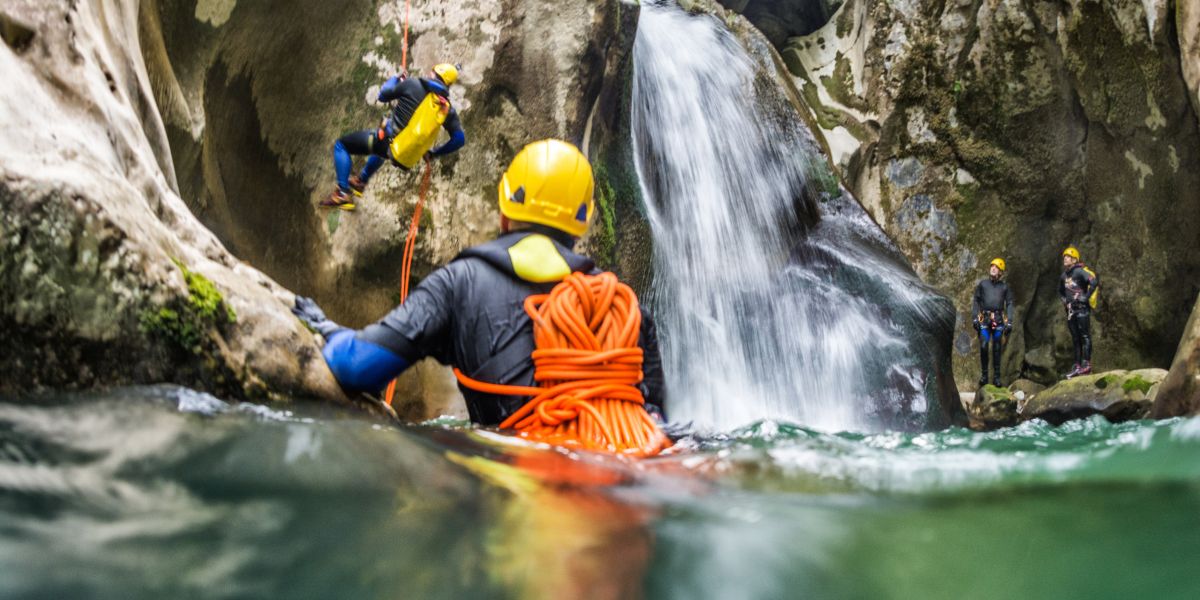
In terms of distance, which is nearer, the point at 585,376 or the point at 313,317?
the point at 585,376

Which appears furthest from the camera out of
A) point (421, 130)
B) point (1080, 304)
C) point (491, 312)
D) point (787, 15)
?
point (787, 15)

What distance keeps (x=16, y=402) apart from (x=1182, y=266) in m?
14.6

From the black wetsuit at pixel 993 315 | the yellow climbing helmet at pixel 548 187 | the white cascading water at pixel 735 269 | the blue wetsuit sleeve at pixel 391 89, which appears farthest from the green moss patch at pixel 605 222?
the black wetsuit at pixel 993 315

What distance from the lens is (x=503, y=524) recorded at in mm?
1572

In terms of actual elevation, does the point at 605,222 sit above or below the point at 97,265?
above

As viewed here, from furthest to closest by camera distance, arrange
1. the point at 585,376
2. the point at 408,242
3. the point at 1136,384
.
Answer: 1. the point at 1136,384
2. the point at 408,242
3. the point at 585,376

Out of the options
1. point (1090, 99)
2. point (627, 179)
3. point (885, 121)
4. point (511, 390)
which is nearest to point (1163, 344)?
point (1090, 99)

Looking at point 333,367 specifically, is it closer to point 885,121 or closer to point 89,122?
point 89,122

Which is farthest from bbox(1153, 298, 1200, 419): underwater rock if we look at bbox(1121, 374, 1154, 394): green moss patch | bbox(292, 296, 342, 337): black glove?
bbox(292, 296, 342, 337): black glove

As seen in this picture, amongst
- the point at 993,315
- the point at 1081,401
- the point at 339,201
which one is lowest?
the point at 1081,401

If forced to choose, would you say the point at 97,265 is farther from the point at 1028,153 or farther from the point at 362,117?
the point at 1028,153

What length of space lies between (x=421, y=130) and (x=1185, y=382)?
592 centimetres

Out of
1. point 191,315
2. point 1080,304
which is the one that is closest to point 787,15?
point 1080,304

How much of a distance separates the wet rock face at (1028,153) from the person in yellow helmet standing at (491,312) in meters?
11.5
